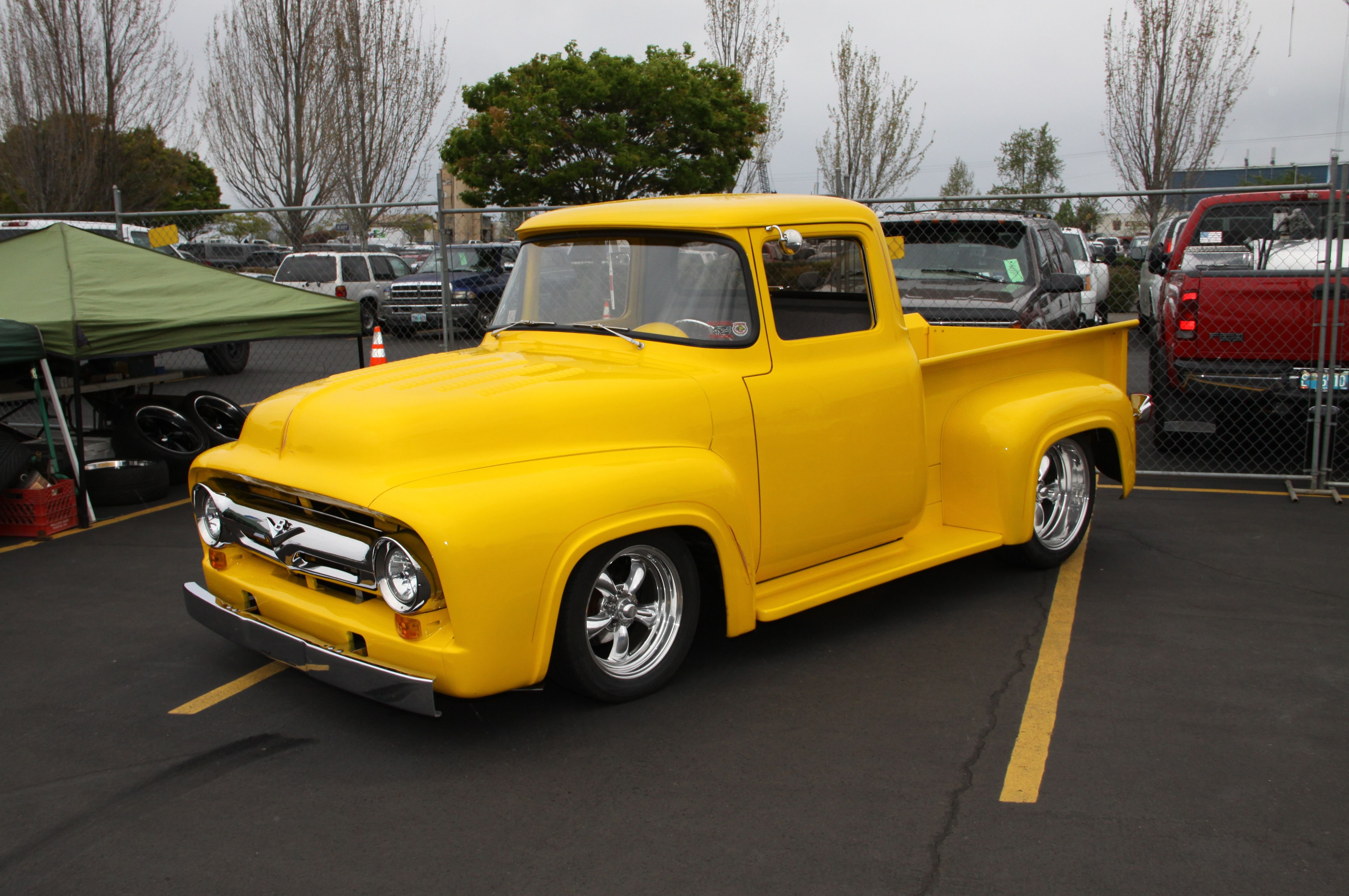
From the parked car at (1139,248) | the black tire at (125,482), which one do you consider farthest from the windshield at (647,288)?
the parked car at (1139,248)

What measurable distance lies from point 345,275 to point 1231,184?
2419 centimetres

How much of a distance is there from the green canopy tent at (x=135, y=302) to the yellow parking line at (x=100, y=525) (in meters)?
1.24

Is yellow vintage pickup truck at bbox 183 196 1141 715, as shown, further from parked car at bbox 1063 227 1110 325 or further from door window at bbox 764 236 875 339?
parked car at bbox 1063 227 1110 325

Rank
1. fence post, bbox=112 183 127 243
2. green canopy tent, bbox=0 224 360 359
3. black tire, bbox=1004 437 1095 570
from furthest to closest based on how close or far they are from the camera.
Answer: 1. fence post, bbox=112 183 127 243
2. green canopy tent, bbox=0 224 360 359
3. black tire, bbox=1004 437 1095 570

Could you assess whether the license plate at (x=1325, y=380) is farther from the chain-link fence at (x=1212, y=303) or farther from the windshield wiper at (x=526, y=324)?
the windshield wiper at (x=526, y=324)

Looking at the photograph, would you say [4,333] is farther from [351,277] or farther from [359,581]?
[351,277]

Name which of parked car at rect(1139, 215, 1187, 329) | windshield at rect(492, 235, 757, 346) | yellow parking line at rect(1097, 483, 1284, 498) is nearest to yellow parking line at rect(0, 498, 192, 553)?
windshield at rect(492, 235, 757, 346)

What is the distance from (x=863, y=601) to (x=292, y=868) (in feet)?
10.8

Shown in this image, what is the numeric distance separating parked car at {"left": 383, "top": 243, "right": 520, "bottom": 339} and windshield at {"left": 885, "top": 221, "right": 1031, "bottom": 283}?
4.26 metres

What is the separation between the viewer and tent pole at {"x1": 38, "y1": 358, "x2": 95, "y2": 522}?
706cm

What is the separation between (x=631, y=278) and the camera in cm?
474

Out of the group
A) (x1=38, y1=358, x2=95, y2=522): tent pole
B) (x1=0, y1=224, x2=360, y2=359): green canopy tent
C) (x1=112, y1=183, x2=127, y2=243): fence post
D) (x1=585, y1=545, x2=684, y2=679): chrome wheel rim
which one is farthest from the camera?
(x1=112, y1=183, x2=127, y2=243): fence post

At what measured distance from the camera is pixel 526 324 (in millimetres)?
5066

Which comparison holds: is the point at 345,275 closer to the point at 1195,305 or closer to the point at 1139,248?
the point at 1195,305
